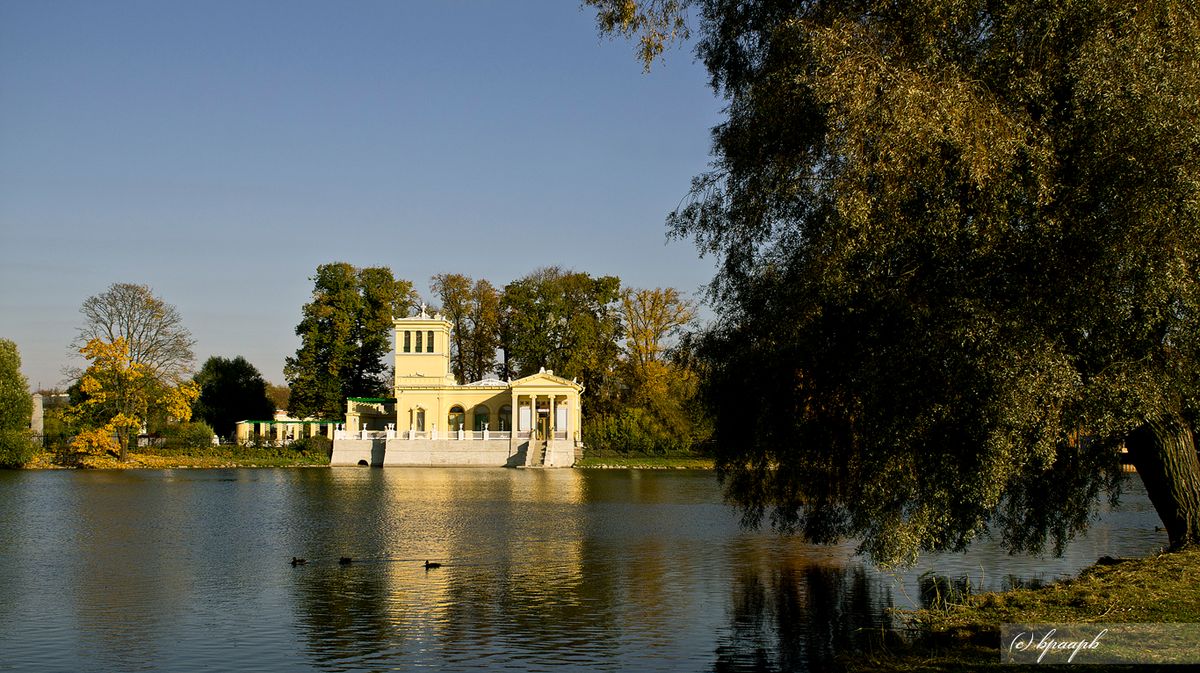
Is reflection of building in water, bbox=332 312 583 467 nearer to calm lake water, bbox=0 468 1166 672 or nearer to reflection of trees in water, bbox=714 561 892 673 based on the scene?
calm lake water, bbox=0 468 1166 672

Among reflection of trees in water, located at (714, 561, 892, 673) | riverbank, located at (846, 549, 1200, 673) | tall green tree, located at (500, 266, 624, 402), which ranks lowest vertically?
reflection of trees in water, located at (714, 561, 892, 673)

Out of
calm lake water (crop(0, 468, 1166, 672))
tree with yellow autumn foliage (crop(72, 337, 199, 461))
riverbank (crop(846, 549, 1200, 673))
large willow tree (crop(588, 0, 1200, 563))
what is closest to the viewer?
riverbank (crop(846, 549, 1200, 673))

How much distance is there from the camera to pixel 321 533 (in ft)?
87.0

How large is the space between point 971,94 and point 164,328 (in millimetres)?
57183

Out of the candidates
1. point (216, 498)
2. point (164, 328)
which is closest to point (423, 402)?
point (164, 328)

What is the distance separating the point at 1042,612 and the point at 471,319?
65505 mm

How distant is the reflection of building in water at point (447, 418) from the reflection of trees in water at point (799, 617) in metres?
42.6

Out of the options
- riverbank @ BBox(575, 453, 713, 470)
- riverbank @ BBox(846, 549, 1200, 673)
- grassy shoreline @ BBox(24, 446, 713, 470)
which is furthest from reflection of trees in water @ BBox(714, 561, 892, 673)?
grassy shoreline @ BBox(24, 446, 713, 470)

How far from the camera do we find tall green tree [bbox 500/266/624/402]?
229 ft

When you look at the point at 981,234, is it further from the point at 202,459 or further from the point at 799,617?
the point at 202,459

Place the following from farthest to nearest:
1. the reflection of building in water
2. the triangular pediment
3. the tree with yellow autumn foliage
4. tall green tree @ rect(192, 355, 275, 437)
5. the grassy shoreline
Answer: tall green tree @ rect(192, 355, 275, 437) → the triangular pediment → the reflection of building in water → the grassy shoreline → the tree with yellow autumn foliage

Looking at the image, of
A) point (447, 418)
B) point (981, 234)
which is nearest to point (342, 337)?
point (447, 418)

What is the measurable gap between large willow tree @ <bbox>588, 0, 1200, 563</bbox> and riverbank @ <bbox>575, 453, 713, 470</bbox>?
48381 mm

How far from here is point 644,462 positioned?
214ft
